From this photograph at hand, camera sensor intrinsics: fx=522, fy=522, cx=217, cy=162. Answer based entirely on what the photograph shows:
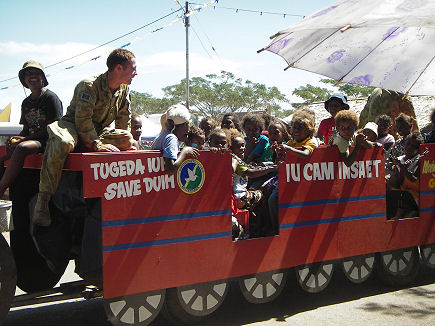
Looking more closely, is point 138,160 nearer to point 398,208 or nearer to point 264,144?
point 264,144

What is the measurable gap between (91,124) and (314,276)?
266cm

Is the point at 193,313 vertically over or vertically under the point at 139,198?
under

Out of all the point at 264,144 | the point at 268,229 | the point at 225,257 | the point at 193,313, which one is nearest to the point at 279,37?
the point at 264,144

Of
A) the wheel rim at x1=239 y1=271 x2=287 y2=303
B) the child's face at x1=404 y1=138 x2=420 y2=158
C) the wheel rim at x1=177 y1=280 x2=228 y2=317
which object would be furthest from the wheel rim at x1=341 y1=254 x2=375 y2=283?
the wheel rim at x1=177 y1=280 x2=228 y2=317

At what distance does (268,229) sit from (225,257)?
0.74m

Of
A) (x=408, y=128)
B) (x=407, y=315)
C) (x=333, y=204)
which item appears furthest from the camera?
(x=408, y=128)

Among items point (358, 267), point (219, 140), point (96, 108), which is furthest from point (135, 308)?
point (358, 267)

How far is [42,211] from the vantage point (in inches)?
156

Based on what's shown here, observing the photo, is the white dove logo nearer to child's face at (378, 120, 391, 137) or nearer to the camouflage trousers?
the camouflage trousers

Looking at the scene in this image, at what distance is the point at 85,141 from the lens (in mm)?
4121

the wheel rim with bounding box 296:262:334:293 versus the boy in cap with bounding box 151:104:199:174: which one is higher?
the boy in cap with bounding box 151:104:199:174

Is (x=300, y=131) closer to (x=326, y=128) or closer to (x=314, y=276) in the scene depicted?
(x=314, y=276)

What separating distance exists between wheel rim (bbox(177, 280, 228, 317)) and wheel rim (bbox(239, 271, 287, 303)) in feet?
0.73

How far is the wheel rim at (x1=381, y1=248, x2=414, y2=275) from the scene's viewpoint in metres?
5.67
